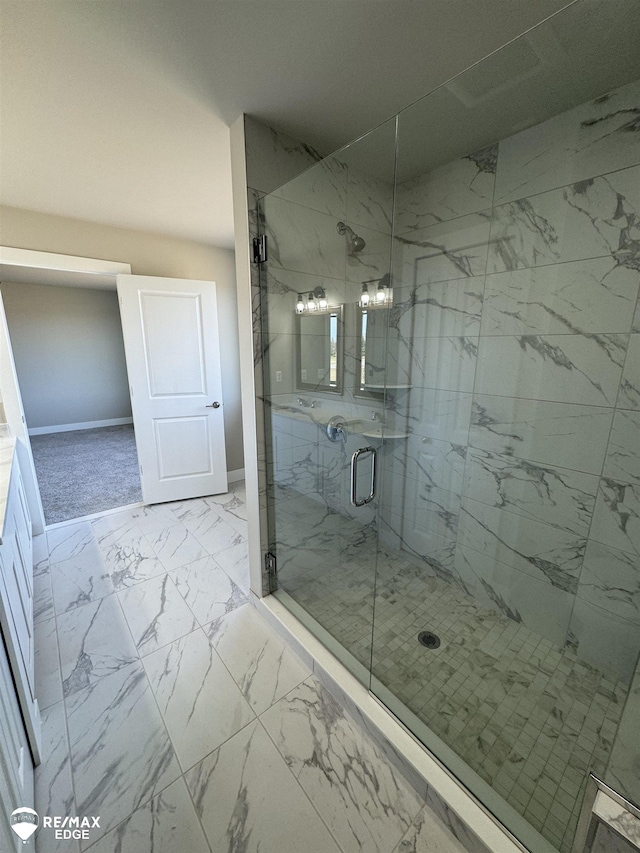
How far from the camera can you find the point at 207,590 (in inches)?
83.0

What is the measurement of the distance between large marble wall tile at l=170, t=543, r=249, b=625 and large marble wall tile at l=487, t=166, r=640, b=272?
2365 mm

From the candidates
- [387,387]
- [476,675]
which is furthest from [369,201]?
[476,675]

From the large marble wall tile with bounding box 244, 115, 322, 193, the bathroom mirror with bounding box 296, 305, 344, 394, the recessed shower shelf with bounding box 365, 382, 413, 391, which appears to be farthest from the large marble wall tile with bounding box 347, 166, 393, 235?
the recessed shower shelf with bounding box 365, 382, 413, 391

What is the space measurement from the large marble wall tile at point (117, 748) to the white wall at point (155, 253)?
2.40 metres

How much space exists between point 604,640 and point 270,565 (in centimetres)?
163

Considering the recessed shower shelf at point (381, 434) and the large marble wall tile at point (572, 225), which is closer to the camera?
the large marble wall tile at point (572, 225)

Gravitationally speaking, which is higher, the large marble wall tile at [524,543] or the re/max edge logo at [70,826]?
the large marble wall tile at [524,543]

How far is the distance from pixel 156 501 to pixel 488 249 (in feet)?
10.9

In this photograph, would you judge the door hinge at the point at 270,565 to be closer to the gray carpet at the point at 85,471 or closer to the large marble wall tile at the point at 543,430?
the large marble wall tile at the point at 543,430

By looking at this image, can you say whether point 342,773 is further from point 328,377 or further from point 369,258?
point 369,258

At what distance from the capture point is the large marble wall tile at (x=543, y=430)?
142 cm

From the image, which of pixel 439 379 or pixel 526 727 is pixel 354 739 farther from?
pixel 439 379

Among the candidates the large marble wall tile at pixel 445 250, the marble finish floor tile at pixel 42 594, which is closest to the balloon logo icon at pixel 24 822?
the marble finish floor tile at pixel 42 594

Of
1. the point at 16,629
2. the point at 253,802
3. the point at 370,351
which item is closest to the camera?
the point at 253,802
